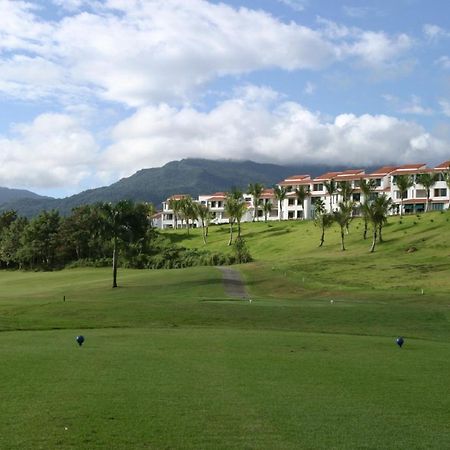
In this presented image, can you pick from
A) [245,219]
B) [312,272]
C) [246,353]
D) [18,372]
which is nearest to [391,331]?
[246,353]

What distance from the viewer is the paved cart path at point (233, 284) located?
52.0 meters

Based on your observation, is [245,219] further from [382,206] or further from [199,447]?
[199,447]

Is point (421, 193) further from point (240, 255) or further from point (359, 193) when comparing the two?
point (240, 255)

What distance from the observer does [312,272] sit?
2643 inches

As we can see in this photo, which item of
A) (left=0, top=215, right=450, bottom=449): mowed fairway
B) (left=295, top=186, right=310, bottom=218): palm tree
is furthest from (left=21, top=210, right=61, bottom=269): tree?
(left=0, top=215, right=450, bottom=449): mowed fairway

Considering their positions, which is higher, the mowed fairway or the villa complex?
the villa complex

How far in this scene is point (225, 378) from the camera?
14188mm

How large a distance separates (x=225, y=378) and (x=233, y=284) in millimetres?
45846

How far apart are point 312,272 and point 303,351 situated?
4829 cm

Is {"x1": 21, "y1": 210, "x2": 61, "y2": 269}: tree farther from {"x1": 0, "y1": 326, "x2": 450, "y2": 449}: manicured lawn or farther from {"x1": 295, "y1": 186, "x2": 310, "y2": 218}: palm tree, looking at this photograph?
{"x1": 0, "y1": 326, "x2": 450, "y2": 449}: manicured lawn

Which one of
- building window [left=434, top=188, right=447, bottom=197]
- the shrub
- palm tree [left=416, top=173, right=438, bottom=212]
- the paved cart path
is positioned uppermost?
palm tree [left=416, top=173, right=438, bottom=212]

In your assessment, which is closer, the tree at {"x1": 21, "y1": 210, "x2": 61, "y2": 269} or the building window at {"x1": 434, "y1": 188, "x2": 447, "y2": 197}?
the tree at {"x1": 21, "y1": 210, "x2": 61, "y2": 269}

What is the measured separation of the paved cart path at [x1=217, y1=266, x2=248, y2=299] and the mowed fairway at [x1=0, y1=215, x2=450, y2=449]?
49.9 ft

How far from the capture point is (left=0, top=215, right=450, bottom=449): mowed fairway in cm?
966
